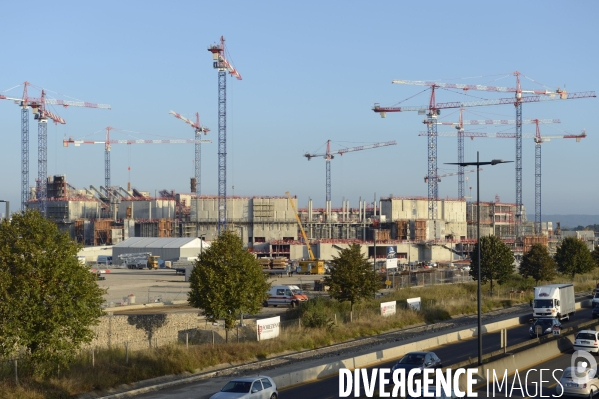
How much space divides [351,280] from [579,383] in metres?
27.9

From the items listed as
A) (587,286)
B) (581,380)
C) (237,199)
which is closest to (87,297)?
(581,380)

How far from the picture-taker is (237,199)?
15562 cm

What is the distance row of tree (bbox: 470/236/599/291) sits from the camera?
7475 centimetres

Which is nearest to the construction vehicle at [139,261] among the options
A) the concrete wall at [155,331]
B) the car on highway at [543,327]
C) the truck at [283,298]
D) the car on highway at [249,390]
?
the truck at [283,298]

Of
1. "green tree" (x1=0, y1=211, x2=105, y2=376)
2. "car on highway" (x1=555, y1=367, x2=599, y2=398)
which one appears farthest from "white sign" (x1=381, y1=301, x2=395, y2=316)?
"green tree" (x1=0, y1=211, x2=105, y2=376)

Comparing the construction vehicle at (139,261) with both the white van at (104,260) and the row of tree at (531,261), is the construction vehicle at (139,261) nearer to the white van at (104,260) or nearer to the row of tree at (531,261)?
the white van at (104,260)

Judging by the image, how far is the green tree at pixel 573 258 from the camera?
3639 inches

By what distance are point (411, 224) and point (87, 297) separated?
434 ft

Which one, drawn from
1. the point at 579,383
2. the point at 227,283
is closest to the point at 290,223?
the point at 227,283

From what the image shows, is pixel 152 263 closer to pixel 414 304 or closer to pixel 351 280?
pixel 414 304

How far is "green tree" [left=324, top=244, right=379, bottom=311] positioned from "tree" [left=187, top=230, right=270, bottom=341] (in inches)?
472

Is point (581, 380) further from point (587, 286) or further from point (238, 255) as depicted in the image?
point (587, 286)

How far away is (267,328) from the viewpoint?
136 ft

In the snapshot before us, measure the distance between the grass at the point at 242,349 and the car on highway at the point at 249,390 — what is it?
267 inches
